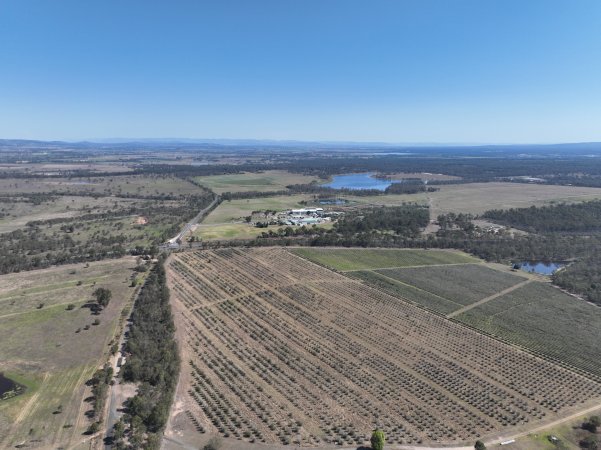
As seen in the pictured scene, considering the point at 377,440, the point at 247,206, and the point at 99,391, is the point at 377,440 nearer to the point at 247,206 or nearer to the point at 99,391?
the point at 99,391

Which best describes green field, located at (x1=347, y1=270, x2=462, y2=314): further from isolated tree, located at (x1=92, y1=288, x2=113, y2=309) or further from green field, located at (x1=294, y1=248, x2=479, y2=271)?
isolated tree, located at (x1=92, y1=288, x2=113, y2=309)

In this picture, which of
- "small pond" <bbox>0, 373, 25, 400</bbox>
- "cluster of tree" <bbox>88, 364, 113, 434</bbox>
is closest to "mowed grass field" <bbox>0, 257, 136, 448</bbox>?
"small pond" <bbox>0, 373, 25, 400</bbox>

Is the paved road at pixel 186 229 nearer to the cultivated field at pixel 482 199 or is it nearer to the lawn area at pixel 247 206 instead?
the lawn area at pixel 247 206

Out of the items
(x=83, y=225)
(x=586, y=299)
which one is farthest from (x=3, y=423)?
(x=83, y=225)

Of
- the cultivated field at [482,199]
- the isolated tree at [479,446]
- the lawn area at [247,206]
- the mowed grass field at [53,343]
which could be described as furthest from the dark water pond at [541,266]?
the lawn area at [247,206]

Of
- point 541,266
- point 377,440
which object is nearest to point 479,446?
point 377,440

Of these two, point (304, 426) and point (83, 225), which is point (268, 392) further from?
point (83, 225)
